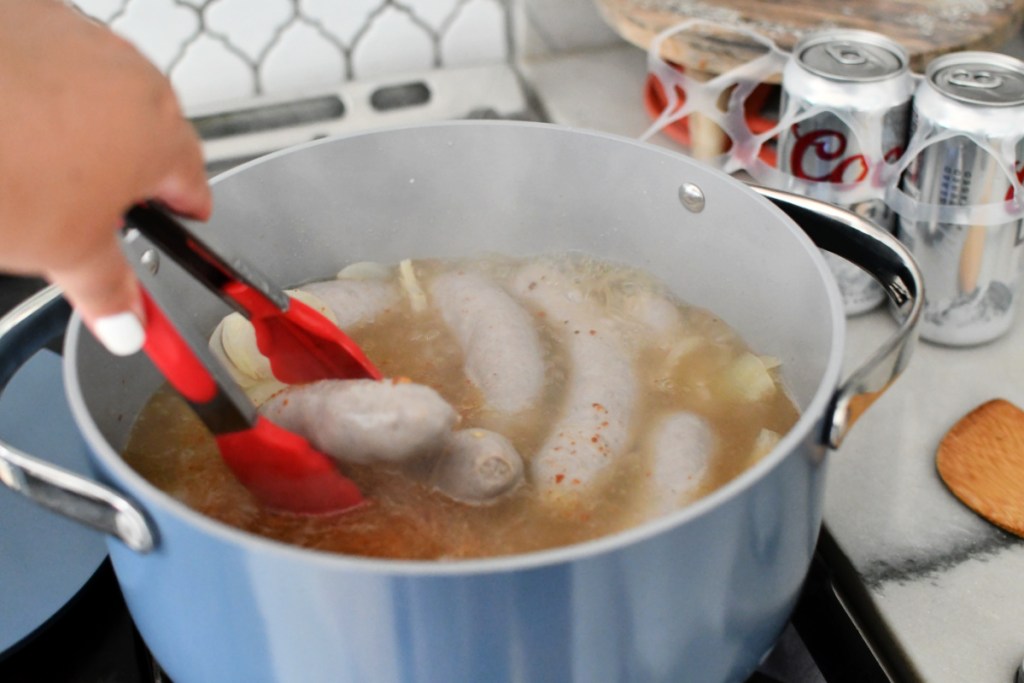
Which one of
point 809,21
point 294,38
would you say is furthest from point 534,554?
point 294,38

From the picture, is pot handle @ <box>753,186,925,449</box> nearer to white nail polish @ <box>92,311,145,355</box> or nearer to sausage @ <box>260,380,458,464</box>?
sausage @ <box>260,380,458,464</box>

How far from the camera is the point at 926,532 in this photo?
0.80m

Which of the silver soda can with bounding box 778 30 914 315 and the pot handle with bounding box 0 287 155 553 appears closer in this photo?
the pot handle with bounding box 0 287 155 553

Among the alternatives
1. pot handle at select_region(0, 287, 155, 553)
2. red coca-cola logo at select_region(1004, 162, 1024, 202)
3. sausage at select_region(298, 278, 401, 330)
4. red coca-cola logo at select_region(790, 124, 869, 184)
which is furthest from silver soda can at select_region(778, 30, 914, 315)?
pot handle at select_region(0, 287, 155, 553)

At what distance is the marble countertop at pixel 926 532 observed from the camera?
2.37 feet

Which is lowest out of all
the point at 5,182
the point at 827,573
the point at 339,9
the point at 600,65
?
the point at 827,573

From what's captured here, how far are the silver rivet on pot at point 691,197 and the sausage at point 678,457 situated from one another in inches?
6.6

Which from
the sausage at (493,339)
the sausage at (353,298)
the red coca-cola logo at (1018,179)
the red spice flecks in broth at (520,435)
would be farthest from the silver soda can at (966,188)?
the sausage at (353,298)

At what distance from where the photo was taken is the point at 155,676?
2.50ft

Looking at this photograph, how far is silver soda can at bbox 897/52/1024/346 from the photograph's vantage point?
Answer: 2.81ft

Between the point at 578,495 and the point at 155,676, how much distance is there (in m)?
0.34

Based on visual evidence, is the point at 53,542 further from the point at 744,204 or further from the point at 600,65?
the point at 600,65

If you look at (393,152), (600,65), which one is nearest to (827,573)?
(393,152)

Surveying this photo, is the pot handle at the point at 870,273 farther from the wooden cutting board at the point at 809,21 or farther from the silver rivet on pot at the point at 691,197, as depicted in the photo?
the wooden cutting board at the point at 809,21
